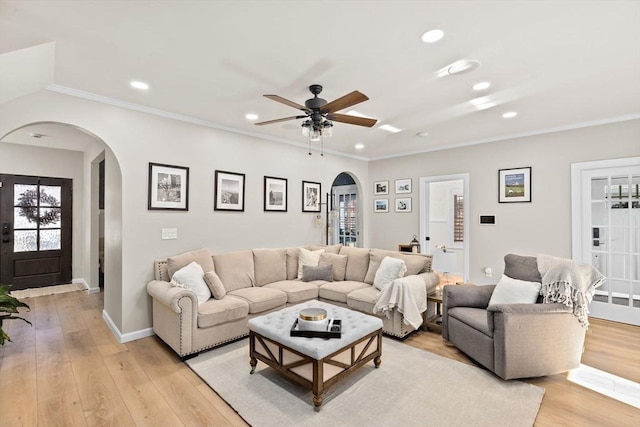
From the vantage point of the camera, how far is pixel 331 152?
235 inches

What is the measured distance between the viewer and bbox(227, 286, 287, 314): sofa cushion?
351cm

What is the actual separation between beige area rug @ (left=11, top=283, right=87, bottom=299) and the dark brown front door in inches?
4.8

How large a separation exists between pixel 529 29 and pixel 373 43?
3.54ft

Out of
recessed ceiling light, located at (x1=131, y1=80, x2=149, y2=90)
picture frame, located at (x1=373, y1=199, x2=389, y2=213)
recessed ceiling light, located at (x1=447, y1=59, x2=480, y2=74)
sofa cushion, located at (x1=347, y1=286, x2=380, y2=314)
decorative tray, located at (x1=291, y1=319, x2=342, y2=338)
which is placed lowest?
sofa cushion, located at (x1=347, y1=286, x2=380, y2=314)

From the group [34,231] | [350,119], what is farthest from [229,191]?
[34,231]

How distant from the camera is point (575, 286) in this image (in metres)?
2.64

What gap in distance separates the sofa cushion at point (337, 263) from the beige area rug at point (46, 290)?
4.73 meters

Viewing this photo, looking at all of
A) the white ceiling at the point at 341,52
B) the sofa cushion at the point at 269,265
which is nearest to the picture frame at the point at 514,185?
the white ceiling at the point at 341,52

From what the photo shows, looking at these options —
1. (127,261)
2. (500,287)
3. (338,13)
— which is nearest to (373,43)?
(338,13)

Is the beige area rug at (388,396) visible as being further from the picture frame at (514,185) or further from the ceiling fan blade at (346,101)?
the picture frame at (514,185)

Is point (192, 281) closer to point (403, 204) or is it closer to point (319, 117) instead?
point (319, 117)

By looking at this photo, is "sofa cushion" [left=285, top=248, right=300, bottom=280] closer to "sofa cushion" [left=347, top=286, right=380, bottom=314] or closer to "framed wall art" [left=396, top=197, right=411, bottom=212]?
"sofa cushion" [left=347, top=286, right=380, bottom=314]

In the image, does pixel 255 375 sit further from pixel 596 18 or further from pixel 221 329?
pixel 596 18

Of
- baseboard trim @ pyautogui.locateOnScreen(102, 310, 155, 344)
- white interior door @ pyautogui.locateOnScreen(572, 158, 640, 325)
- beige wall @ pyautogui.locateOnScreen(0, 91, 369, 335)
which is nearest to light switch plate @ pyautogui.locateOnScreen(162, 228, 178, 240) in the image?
beige wall @ pyautogui.locateOnScreen(0, 91, 369, 335)
